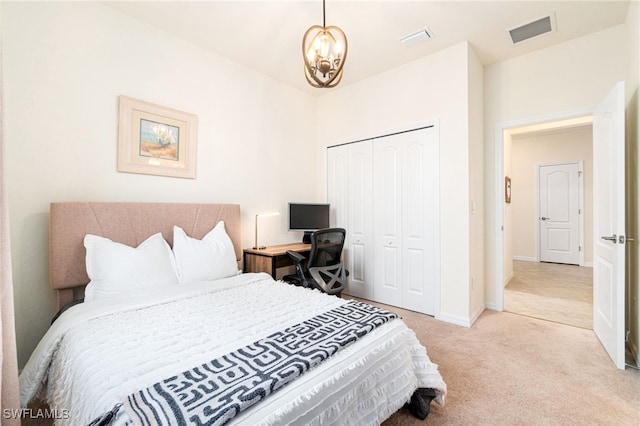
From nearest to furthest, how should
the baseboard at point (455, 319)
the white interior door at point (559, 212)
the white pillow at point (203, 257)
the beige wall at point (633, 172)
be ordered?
the beige wall at point (633, 172), the white pillow at point (203, 257), the baseboard at point (455, 319), the white interior door at point (559, 212)

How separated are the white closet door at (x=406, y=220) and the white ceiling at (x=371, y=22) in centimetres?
102

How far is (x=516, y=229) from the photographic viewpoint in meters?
6.61

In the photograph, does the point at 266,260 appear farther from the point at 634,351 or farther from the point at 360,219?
the point at 634,351

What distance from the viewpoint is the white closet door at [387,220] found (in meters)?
3.54

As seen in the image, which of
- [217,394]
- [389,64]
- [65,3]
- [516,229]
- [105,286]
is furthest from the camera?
[516,229]

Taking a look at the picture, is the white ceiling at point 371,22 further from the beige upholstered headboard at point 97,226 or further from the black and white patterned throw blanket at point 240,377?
the black and white patterned throw blanket at point 240,377

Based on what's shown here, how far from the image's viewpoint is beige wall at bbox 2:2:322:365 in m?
2.04

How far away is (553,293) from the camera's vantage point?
407 centimetres

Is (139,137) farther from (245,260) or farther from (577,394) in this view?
(577,394)

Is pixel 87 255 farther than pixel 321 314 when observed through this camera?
Yes

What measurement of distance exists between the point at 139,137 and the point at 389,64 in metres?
2.88

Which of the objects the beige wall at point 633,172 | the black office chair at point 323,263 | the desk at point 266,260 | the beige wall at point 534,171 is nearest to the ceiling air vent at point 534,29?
the beige wall at point 633,172

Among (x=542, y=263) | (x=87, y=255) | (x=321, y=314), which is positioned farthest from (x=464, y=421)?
(x=542, y=263)

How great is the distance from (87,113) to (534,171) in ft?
25.8
